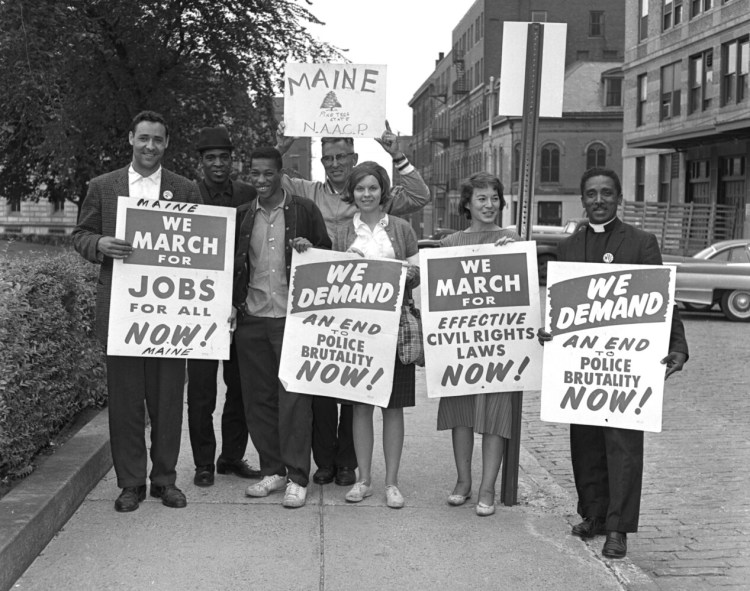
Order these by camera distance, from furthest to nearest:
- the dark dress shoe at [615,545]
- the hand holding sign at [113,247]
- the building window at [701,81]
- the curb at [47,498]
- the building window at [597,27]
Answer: the building window at [597,27] < the building window at [701,81] < the hand holding sign at [113,247] < the dark dress shoe at [615,545] < the curb at [47,498]

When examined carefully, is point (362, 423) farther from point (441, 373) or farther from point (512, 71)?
point (512, 71)

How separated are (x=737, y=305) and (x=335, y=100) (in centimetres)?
1352

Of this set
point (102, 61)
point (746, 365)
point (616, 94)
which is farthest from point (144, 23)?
point (616, 94)

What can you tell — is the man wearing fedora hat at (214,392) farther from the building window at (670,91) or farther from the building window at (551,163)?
the building window at (551,163)

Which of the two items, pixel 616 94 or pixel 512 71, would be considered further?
pixel 616 94

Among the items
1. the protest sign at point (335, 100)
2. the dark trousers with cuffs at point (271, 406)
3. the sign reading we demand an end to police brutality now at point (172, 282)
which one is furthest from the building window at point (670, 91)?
the sign reading we demand an end to police brutality now at point (172, 282)

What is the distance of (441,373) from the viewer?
582cm

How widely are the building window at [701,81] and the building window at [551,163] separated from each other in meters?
26.9

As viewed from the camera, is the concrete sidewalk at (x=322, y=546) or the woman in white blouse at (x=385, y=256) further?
the woman in white blouse at (x=385, y=256)

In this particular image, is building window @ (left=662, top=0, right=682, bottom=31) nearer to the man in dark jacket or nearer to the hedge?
the hedge

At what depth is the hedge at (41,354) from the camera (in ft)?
16.9

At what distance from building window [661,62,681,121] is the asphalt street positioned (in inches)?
1036

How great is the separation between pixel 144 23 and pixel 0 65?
7.52 ft

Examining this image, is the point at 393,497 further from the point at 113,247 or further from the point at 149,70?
the point at 149,70
